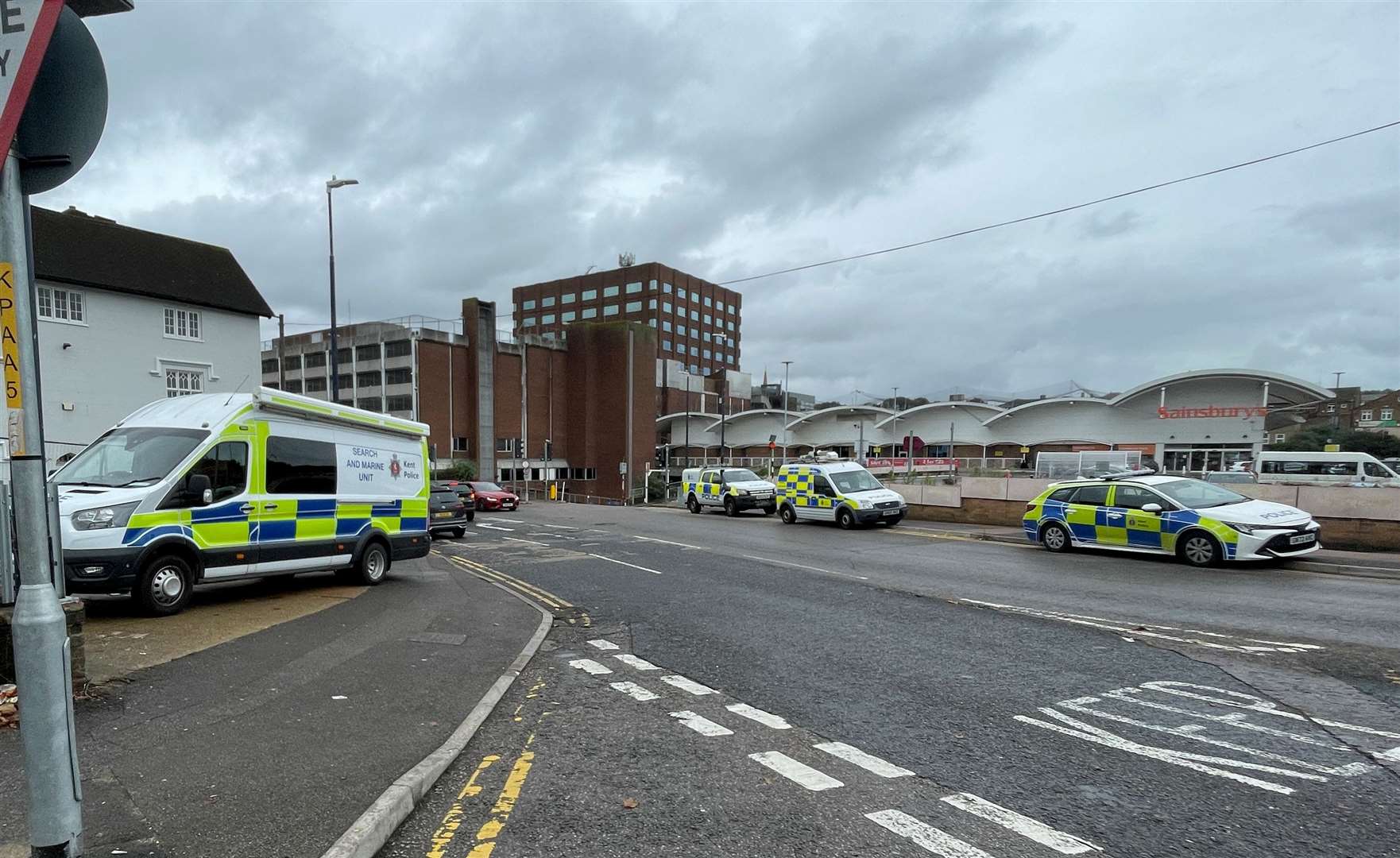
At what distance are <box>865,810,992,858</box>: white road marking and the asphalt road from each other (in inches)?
0.7

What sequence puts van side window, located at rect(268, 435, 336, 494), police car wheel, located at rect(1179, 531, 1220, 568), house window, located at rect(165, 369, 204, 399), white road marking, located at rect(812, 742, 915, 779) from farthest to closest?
house window, located at rect(165, 369, 204, 399), police car wheel, located at rect(1179, 531, 1220, 568), van side window, located at rect(268, 435, 336, 494), white road marking, located at rect(812, 742, 915, 779)

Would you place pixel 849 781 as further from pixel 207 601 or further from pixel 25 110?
pixel 207 601

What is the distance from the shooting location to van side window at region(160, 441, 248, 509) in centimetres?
823

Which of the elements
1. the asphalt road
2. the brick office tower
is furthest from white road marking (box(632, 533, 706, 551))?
the brick office tower

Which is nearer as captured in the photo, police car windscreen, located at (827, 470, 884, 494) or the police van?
the police van

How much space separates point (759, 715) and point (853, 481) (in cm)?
1660

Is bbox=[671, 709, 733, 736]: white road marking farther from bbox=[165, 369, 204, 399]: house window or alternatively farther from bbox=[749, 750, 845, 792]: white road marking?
bbox=[165, 369, 204, 399]: house window

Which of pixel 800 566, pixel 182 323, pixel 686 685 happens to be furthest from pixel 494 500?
pixel 686 685

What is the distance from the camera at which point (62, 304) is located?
82.5ft

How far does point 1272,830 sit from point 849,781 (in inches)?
77.6

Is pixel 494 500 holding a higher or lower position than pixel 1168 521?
lower

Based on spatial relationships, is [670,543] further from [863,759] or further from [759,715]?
[863,759]

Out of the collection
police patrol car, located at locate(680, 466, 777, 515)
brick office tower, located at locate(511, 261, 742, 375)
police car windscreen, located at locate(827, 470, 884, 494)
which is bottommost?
police patrol car, located at locate(680, 466, 777, 515)

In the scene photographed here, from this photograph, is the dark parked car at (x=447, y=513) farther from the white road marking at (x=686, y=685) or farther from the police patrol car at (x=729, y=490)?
the white road marking at (x=686, y=685)
